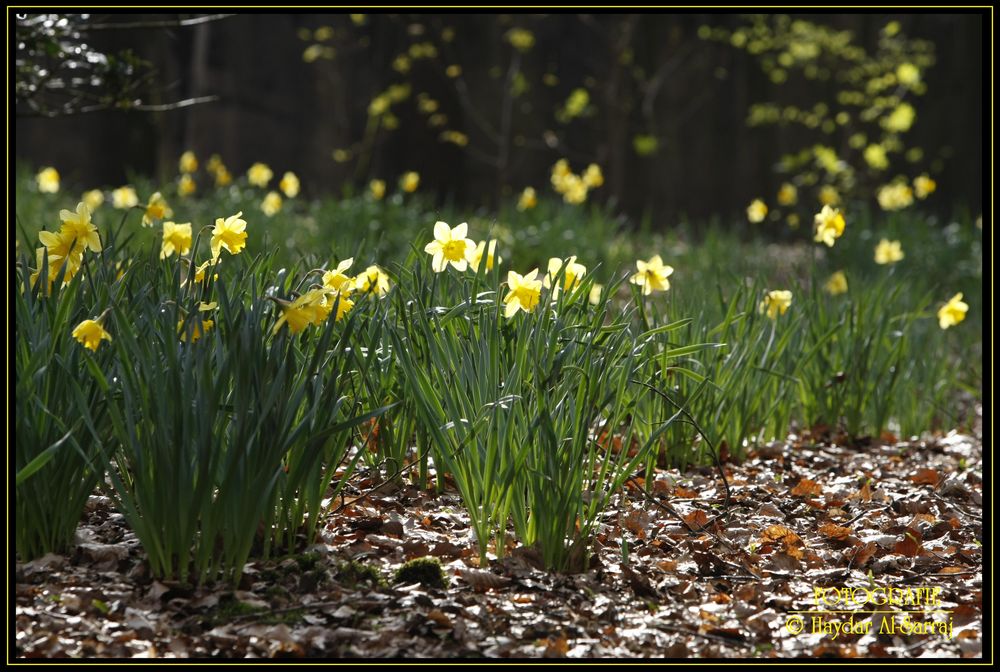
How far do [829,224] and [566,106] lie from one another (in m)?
7.80

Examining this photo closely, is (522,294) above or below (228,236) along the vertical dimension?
below

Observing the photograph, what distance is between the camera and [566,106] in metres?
11.4

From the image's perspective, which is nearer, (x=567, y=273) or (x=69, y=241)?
(x=69, y=241)

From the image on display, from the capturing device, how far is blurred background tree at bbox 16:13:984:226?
1051 cm

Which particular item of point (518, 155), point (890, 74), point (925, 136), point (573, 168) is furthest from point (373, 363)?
point (925, 136)

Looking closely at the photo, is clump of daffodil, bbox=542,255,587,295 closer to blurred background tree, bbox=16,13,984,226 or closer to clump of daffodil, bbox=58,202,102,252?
clump of daffodil, bbox=58,202,102,252

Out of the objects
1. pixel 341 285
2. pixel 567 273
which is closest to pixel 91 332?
pixel 341 285

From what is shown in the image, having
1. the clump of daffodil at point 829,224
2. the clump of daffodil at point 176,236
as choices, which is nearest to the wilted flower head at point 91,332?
the clump of daffodil at point 176,236

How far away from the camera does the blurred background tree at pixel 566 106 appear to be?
10508mm

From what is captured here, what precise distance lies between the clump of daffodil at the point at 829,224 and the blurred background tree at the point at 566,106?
5.65 metres

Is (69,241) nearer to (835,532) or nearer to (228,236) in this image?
(228,236)

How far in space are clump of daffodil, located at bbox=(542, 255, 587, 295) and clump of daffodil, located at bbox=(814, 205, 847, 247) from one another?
1.33 m

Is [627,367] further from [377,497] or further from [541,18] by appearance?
[541,18]

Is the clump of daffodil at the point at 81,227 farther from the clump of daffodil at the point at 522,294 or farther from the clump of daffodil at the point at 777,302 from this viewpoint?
the clump of daffodil at the point at 777,302
